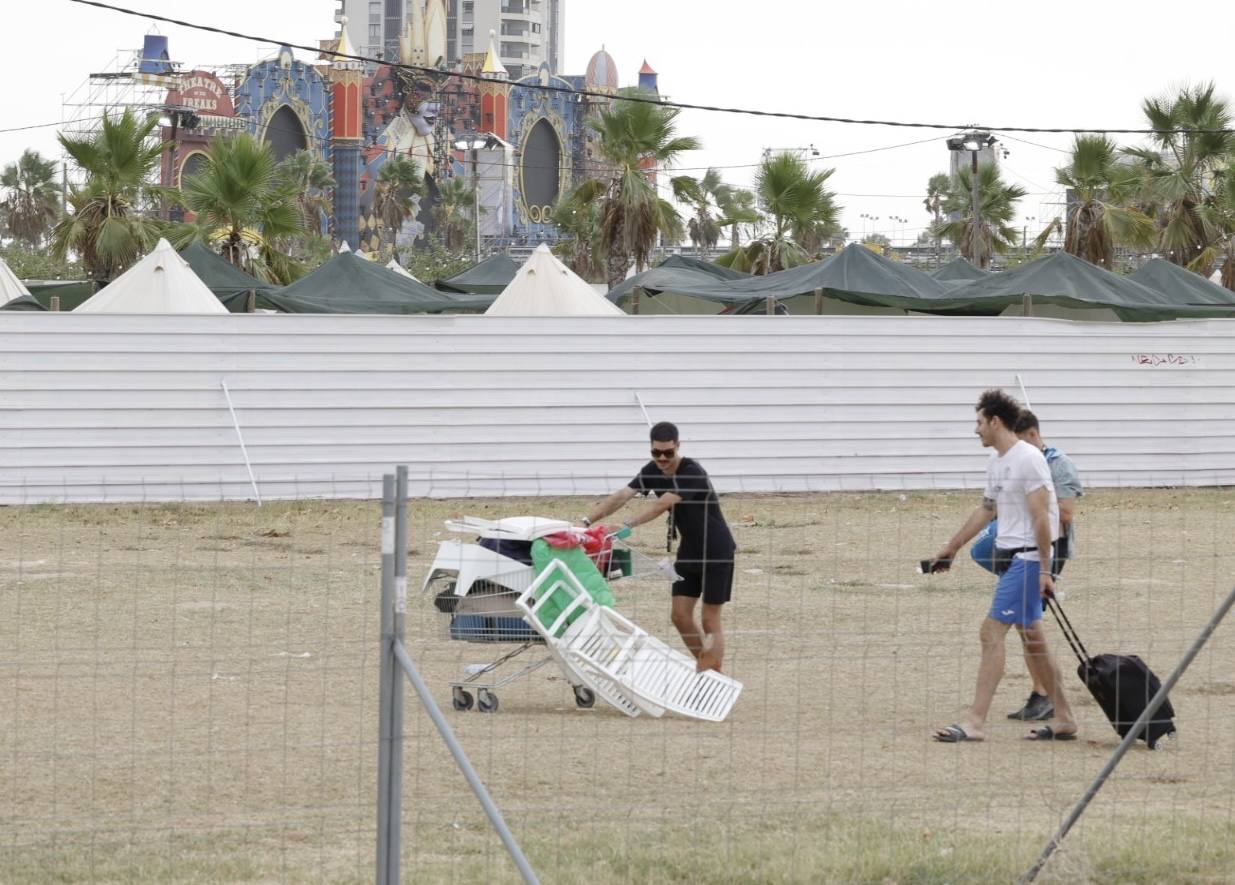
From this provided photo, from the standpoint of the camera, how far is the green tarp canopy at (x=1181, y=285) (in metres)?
24.5

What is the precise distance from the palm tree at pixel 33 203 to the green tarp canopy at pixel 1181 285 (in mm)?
61798

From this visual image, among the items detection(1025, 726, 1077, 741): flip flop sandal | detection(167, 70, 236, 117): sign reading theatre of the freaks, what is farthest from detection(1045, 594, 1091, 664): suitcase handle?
detection(167, 70, 236, 117): sign reading theatre of the freaks

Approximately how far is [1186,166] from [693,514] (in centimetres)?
2761

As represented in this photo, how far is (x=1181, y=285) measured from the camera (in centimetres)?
2498

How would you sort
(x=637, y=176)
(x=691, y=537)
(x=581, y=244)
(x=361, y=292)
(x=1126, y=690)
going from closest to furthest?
(x=1126, y=690)
(x=691, y=537)
(x=361, y=292)
(x=637, y=176)
(x=581, y=244)

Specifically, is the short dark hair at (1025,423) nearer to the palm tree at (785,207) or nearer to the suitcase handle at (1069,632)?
the suitcase handle at (1069,632)

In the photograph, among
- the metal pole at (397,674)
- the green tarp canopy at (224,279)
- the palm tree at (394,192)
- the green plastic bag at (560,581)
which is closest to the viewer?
the metal pole at (397,674)

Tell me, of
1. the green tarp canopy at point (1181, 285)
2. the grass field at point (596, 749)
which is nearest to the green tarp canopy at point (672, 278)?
the green tarp canopy at point (1181, 285)

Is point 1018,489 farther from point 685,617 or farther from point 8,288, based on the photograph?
point 8,288

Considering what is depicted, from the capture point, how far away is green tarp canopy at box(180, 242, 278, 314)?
79.3 feet

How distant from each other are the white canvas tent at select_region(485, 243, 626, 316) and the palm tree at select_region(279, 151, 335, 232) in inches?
1826

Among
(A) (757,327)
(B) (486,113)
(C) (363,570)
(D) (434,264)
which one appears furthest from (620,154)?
(B) (486,113)

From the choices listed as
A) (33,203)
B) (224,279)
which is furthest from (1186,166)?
(33,203)

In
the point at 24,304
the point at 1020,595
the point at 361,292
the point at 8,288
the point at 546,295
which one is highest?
the point at 546,295
